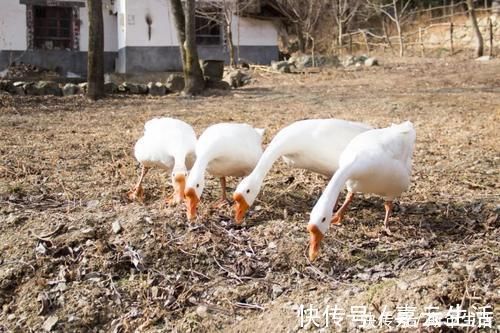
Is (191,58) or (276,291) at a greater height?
(191,58)

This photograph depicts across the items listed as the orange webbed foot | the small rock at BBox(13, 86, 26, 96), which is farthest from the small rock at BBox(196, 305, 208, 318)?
the small rock at BBox(13, 86, 26, 96)

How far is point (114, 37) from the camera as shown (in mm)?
27250

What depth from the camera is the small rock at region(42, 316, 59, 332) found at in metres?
3.83

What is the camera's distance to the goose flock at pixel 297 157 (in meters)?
4.33

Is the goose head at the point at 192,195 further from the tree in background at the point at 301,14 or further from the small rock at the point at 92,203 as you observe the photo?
the tree in background at the point at 301,14

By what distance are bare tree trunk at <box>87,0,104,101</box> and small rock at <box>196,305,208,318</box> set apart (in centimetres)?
1211

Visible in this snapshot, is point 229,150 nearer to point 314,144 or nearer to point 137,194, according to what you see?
point 314,144

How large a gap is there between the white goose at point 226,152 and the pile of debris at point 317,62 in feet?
56.5

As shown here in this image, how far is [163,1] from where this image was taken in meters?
26.4

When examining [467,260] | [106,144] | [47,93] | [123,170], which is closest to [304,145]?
[467,260]

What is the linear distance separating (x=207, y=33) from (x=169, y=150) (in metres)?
23.6

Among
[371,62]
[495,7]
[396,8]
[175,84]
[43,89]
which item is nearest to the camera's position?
[43,89]

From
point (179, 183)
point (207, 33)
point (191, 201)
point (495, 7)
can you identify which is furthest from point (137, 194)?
point (495, 7)

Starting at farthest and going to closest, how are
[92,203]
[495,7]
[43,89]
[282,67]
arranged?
[495,7] < [282,67] < [43,89] < [92,203]
